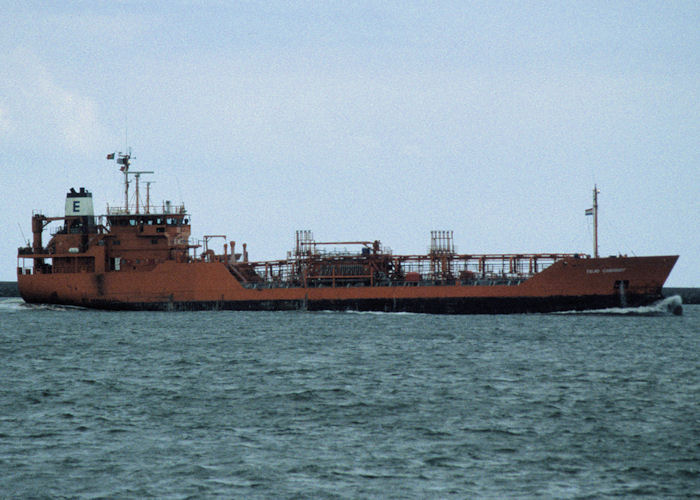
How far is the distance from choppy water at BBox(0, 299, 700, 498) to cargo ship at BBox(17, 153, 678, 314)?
891 cm

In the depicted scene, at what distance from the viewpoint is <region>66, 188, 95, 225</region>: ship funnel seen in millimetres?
54062

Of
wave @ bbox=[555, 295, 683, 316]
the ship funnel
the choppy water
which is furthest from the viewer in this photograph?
the ship funnel

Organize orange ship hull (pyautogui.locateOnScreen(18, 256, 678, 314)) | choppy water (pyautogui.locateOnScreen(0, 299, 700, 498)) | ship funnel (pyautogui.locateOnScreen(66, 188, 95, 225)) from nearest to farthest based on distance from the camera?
choppy water (pyautogui.locateOnScreen(0, 299, 700, 498)) → orange ship hull (pyautogui.locateOnScreen(18, 256, 678, 314)) → ship funnel (pyautogui.locateOnScreen(66, 188, 95, 225))

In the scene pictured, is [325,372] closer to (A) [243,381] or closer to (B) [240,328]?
(A) [243,381]

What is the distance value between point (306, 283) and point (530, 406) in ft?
102

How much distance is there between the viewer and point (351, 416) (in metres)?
18.9

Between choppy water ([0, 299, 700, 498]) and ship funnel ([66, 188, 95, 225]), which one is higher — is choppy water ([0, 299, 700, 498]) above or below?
below

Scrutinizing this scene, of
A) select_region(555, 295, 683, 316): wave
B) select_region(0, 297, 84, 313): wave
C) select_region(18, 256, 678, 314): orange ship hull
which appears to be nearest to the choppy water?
select_region(18, 256, 678, 314): orange ship hull

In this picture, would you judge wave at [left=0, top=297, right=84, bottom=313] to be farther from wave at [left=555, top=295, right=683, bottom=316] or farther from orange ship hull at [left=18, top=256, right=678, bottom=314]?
wave at [left=555, top=295, right=683, bottom=316]

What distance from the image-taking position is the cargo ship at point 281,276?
44688mm

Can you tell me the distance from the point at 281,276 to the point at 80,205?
14350 millimetres

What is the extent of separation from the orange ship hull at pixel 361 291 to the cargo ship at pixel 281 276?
0.20 feet

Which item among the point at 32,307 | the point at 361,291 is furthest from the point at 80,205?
the point at 361,291

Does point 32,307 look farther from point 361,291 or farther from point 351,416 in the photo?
point 351,416
